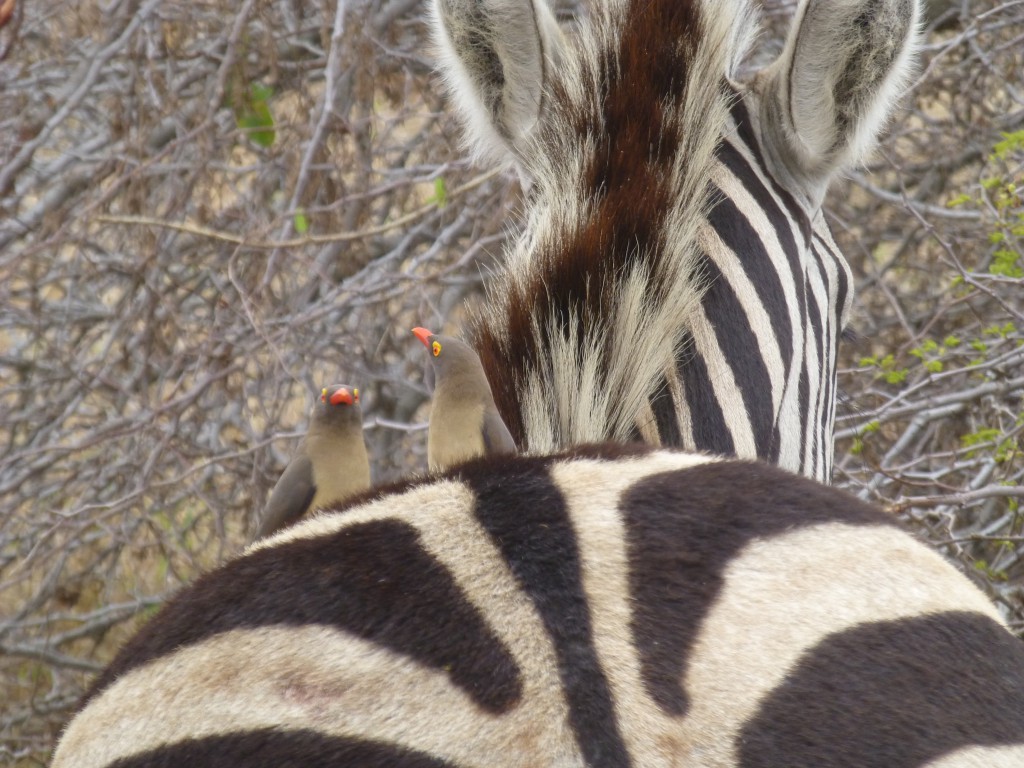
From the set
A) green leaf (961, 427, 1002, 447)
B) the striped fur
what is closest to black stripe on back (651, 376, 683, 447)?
the striped fur

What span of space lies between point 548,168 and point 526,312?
33 centimetres

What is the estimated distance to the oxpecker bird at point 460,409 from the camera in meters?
1.84

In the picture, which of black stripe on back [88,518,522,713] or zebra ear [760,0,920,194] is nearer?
black stripe on back [88,518,522,713]

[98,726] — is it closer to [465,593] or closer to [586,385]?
[465,593]

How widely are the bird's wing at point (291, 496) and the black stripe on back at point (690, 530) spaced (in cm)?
110

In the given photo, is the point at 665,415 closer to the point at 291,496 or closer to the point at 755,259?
the point at 755,259

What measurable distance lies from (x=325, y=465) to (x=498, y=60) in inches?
33.7

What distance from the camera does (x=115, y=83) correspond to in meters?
5.07

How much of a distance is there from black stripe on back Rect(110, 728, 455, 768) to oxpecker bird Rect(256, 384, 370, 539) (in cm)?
111

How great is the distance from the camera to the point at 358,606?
1167 mm

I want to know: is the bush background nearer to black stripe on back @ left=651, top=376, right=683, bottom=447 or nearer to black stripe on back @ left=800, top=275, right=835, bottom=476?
black stripe on back @ left=800, top=275, right=835, bottom=476

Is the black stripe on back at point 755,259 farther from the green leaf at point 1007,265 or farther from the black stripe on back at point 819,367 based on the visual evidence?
the green leaf at point 1007,265

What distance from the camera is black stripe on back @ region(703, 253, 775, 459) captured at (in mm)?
1885

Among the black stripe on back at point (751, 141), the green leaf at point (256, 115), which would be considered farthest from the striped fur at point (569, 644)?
the green leaf at point (256, 115)
